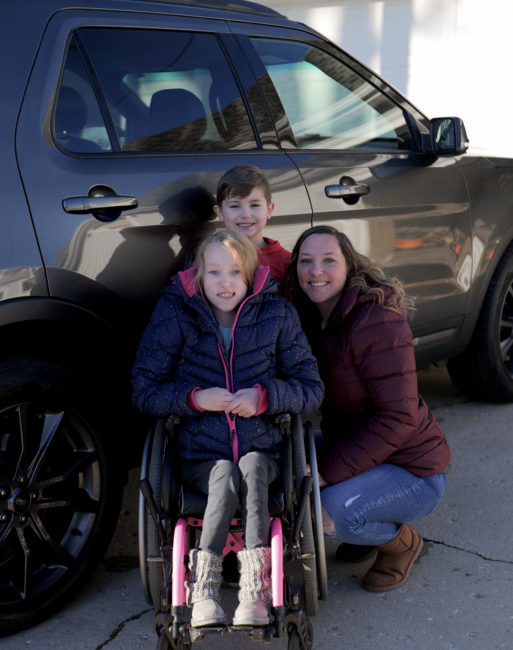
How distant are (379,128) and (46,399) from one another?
198cm

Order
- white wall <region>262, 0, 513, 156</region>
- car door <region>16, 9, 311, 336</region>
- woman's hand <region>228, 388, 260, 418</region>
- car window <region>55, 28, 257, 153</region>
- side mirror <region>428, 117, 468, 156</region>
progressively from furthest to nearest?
1. white wall <region>262, 0, 513, 156</region>
2. side mirror <region>428, 117, 468, 156</region>
3. car window <region>55, 28, 257, 153</region>
4. car door <region>16, 9, 311, 336</region>
5. woman's hand <region>228, 388, 260, 418</region>

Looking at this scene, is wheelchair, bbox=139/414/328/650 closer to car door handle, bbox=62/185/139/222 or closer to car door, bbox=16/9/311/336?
car door, bbox=16/9/311/336

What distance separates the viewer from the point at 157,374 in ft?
8.47

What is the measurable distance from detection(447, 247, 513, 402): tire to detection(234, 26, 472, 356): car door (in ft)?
0.98

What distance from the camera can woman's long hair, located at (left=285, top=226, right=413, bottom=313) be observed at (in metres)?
2.80

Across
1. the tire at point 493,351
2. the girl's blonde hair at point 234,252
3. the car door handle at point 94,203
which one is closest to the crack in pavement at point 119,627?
the girl's blonde hair at point 234,252

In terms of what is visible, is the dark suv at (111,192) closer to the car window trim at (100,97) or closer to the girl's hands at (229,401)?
the car window trim at (100,97)

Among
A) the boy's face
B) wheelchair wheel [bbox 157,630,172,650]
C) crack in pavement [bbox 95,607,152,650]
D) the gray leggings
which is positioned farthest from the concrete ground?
the boy's face

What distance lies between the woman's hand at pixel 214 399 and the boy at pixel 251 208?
1.99 feet

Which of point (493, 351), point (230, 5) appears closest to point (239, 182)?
point (230, 5)

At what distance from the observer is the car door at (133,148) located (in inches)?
101

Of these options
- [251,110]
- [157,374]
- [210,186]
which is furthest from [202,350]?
[251,110]

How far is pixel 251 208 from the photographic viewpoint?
9.49 ft

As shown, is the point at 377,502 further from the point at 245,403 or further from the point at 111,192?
the point at 111,192
